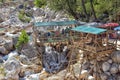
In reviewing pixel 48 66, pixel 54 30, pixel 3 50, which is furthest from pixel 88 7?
pixel 48 66

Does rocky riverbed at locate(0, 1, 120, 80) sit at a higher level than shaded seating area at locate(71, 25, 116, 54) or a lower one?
lower

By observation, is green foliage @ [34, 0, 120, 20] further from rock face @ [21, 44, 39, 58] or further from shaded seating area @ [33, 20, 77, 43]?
rock face @ [21, 44, 39, 58]

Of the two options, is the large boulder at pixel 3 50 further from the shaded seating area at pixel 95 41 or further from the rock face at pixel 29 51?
the shaded seating area at pixel 95 41

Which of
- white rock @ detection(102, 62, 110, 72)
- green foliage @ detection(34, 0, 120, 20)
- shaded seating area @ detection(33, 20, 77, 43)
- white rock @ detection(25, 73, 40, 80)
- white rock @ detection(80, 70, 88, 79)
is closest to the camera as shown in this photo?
white rock @ detection(102, 62, 110, 72)

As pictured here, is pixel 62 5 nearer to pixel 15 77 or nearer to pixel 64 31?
pixel 64 31

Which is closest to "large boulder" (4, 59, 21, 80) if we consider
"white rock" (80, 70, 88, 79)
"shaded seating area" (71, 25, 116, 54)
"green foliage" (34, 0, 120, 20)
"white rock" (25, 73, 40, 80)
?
"white rock" (25, 73, 40, 80)

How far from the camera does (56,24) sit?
88.3 feet

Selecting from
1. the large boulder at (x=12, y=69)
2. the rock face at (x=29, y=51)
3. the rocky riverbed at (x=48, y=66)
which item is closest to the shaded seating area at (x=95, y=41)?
the rocky riverbed at (x=48, y=66)

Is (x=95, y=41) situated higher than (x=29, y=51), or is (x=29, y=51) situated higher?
(x=95, y=41)

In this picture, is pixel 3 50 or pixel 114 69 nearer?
pixel 114 69

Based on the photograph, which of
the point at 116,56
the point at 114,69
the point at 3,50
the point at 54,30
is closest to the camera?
the point at 114,69

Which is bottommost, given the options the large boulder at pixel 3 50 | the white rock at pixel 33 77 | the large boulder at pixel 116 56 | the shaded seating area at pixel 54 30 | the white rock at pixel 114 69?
the white rock at pixel 33 77

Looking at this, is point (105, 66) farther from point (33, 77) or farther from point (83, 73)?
point (33, 77)

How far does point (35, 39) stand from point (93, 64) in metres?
7.27
